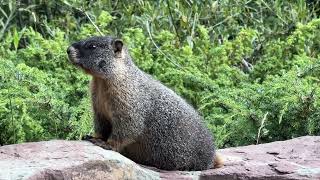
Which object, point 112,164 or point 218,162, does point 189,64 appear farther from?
point 112,164

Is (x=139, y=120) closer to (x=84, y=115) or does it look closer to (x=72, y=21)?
(x=84, y=115)

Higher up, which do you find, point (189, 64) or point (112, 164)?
point (189, 64)

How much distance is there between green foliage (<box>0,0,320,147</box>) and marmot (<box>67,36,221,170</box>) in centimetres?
78

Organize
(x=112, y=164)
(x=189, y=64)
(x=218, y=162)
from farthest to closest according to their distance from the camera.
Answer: (x=189, y=64)
(x=218, y=162)
(x=112, y=164)

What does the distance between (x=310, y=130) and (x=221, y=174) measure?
5.29 ft

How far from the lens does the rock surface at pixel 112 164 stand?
15.9 feet

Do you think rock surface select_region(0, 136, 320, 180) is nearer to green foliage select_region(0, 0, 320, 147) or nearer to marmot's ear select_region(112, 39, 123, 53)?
marmot's ear select_region(112, 39, 123, 53)

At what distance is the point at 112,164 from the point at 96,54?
0.96 metres

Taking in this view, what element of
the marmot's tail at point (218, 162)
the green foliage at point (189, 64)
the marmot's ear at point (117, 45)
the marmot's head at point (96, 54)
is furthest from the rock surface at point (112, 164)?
the green foliage at point (189, 64)

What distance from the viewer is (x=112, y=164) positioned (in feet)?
16.8

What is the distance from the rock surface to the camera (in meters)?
4.85

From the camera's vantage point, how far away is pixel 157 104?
586 cm

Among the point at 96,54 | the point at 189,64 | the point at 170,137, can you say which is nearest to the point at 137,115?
the point at 170,137

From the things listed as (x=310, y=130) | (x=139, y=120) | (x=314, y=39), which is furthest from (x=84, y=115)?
(x=314, y=39)
